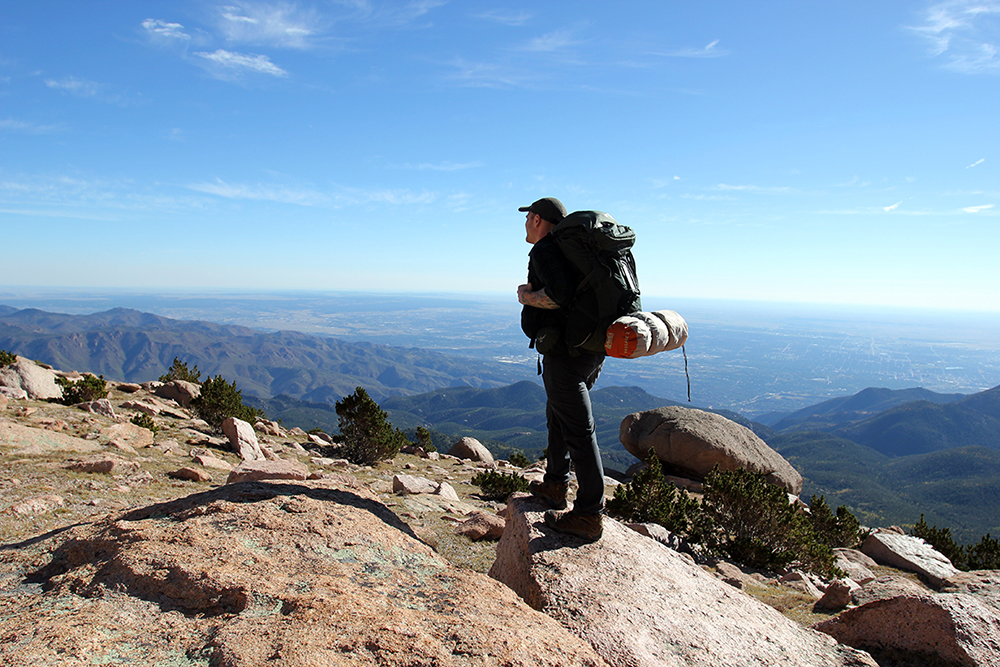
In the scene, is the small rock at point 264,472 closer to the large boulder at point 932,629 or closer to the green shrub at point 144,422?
the green shrub at point 144,422

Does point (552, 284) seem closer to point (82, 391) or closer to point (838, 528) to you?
point (838, 528)

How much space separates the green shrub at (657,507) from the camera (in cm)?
909

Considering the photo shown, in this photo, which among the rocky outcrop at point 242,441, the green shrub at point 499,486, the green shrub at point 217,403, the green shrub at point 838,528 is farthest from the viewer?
the green shrub at point 217,403

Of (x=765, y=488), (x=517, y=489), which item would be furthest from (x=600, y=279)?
(x=517, y=489)

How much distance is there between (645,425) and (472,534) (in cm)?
1557

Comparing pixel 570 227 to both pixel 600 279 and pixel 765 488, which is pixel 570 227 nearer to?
pixel 600 279

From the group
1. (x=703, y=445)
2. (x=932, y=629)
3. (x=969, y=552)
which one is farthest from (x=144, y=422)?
(x=969, y=552)

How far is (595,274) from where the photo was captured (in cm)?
434

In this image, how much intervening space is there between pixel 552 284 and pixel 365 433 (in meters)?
11.2

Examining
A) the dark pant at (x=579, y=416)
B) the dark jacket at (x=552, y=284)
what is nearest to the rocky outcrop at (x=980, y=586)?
the dark pant at (x=579, y=416)

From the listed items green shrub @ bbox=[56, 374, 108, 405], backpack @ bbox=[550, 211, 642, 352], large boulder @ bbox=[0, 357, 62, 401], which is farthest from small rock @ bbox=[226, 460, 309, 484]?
→ large boulder @ bbox=[0, 357, 62, 401]

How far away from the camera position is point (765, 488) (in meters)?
8.88

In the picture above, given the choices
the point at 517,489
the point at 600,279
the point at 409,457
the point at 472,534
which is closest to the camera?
the point at 600,279

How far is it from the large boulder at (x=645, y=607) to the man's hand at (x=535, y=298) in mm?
2061
